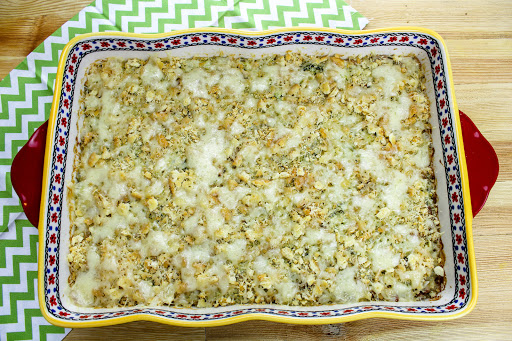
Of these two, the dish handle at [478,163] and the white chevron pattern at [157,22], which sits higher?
the white chevron pattern at [157,22]

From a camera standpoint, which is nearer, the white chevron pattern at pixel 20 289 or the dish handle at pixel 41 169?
the dish handle at pixel 41 169

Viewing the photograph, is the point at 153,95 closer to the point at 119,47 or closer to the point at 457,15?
the point at 119,47

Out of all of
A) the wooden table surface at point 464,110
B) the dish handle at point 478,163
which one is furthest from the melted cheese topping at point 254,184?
the wooden table surface at point 464,110

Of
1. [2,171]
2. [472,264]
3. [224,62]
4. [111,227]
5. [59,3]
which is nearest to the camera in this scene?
[472,264]

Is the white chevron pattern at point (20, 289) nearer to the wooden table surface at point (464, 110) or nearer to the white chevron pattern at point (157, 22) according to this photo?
the wooden table surface at point (464, 110)

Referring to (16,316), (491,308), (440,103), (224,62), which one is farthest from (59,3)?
(491,308)

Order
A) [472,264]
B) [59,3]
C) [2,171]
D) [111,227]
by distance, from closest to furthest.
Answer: [472,264] → [111,227] → [2,171] → [59,3]
